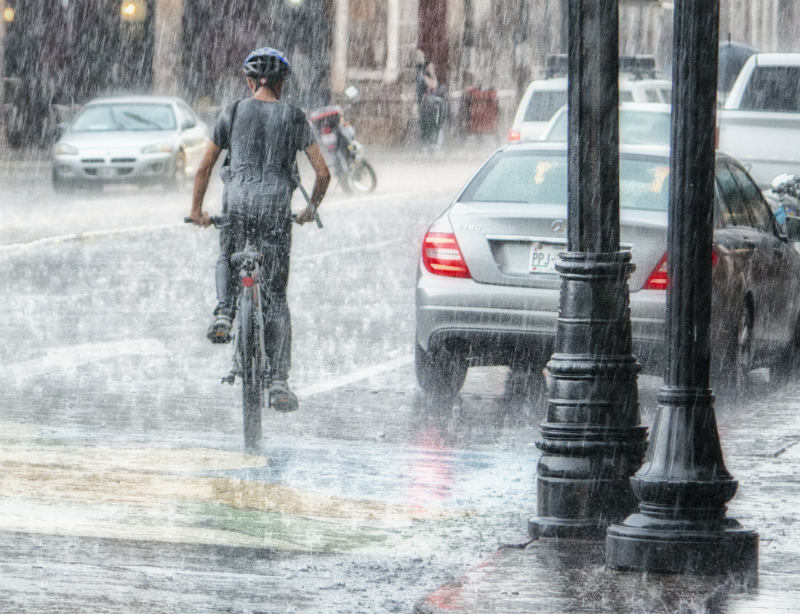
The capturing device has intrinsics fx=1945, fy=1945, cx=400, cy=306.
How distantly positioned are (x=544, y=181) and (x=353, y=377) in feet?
5.65

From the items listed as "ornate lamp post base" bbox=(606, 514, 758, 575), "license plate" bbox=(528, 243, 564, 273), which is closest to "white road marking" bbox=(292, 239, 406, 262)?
"license plate" bbox=(528, 243, 564, 273)

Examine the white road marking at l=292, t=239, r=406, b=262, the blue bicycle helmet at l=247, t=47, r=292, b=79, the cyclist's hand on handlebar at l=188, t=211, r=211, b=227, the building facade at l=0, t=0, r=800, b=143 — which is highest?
the blue bicycle helmet at l=247, t=47, r=292, b=79

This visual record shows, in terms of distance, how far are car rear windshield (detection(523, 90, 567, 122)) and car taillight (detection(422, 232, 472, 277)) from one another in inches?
665

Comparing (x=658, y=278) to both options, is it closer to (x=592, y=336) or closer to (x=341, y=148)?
(x=592, y=336)

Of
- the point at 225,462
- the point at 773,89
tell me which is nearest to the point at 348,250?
the point at 773,89

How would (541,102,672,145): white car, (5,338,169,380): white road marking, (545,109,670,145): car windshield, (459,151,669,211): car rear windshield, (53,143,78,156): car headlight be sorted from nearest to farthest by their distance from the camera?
(459,151,669,211): car rear windshield < (5,338,169,380): white road marking < (541,102,672,145): white car < (545,109,670,145): car windshield < (53,143,78,156): car headlight

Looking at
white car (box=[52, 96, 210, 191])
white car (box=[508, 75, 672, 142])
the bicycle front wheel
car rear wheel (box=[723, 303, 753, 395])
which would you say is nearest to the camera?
the bicycle front wheel

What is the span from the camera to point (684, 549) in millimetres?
6527

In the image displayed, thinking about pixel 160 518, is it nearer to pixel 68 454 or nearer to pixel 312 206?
pixel 68 454

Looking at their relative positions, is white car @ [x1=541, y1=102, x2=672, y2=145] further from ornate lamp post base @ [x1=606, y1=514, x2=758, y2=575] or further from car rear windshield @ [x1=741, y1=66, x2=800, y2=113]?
ornate lamp post base @ [x1=606, y1=514, x2=758, y2=575]


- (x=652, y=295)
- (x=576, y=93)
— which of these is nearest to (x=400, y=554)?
(x=576, y=93)

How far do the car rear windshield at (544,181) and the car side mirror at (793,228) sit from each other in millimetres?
692

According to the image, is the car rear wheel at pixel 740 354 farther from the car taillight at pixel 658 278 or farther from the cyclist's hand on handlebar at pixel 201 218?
the cyclist's hand on handlebar at pixel 201 218

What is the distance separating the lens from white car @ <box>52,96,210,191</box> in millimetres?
28688
